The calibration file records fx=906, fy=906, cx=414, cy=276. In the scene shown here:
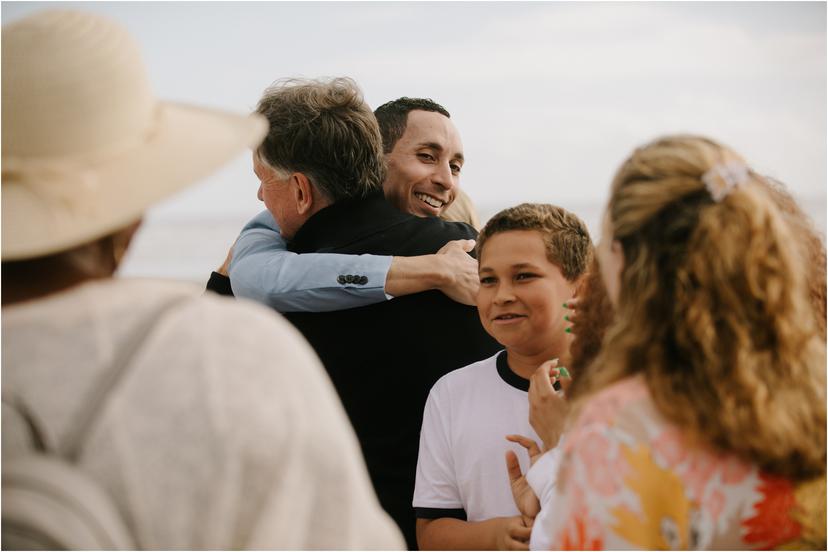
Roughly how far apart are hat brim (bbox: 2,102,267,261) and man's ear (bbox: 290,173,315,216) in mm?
1227

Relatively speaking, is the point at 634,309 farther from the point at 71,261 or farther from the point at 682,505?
the point at 71,261

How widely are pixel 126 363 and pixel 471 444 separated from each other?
1.38 m

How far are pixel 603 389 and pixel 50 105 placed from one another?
3.22ft

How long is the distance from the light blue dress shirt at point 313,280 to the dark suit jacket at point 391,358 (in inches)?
1.8

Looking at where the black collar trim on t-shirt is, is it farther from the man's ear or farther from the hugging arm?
the man's ear

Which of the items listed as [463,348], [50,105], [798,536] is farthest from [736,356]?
[463,348]

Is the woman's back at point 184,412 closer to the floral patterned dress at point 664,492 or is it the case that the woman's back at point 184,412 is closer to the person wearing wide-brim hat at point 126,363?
the person wearing wide-brim hat at point 126,363

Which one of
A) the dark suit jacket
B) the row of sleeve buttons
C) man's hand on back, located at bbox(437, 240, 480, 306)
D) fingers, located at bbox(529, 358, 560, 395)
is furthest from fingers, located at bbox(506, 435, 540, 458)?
the row of sleeve buttons

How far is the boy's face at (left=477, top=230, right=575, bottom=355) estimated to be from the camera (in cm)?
255

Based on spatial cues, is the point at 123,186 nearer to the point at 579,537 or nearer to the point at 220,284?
the point at 579,537

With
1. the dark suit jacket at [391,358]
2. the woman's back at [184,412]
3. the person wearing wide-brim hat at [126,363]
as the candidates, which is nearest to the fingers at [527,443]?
the dark suit jacket at [391,358]

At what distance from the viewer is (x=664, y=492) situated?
1430 millimetres

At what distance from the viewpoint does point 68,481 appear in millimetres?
1157

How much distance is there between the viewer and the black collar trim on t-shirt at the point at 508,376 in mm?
2506
